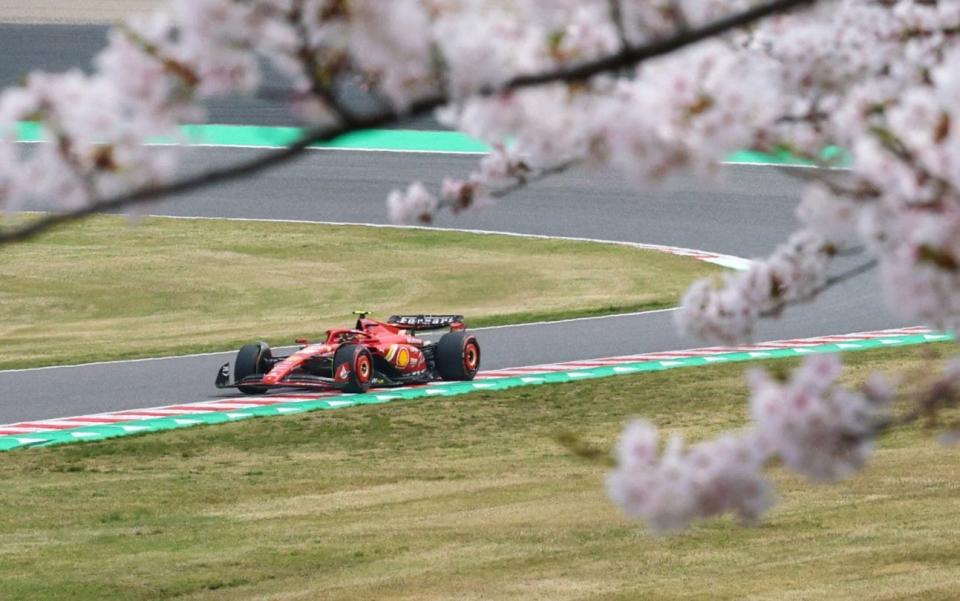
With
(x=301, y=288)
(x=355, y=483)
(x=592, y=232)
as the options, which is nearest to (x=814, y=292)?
→ (x=355, y=483)

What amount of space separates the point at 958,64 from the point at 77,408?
1916 centimetres

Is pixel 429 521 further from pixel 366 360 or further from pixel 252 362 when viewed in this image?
pixel 252 362

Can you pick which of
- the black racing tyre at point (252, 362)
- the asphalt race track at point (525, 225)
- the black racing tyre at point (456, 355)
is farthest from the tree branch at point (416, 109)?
the black racing tyre at point (456, 355)

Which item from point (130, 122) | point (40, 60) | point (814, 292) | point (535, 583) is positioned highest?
point (40, 60)

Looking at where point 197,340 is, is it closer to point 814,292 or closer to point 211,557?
point 211,557

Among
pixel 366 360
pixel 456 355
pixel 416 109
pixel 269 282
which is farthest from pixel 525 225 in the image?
pixel 416 109

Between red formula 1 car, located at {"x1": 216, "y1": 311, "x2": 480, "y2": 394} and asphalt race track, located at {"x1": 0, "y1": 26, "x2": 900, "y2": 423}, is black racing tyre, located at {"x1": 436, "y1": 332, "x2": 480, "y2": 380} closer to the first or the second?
red formula 1 car, located at {"x1": 216, "y1": 311, "x2": 480, "y2": 394}

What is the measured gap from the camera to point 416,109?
9.59 ft

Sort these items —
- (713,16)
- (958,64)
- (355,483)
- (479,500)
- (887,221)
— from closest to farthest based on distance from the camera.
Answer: (958,64) < (887,221) < (713,16) < (479,500) < (355,483)

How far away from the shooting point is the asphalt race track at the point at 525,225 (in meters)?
22.6

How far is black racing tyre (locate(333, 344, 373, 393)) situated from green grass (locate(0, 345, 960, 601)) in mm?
904

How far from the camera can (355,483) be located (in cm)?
1658

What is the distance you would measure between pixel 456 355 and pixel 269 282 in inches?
437

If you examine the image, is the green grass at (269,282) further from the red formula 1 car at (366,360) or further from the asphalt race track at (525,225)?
the red formula 1 car at (366,360)
